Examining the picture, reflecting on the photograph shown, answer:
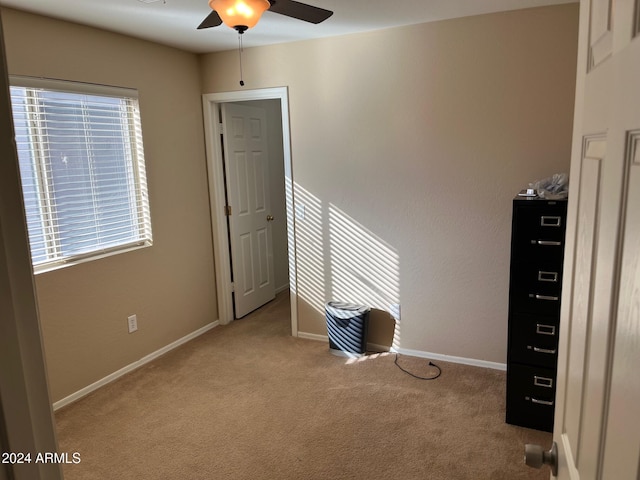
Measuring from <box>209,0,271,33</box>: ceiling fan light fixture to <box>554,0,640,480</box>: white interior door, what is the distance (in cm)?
136

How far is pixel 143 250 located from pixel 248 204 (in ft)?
4.10

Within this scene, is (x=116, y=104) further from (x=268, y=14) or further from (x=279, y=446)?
(x=279, y=446)

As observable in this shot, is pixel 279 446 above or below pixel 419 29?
below

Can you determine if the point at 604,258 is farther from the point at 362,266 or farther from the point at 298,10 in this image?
the point at 362,266

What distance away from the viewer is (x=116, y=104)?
3.24 m

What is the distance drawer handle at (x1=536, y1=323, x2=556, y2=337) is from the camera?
250 centimetres

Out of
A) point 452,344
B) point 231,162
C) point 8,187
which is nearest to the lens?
point 8,187

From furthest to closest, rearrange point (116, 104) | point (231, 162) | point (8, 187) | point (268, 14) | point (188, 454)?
point (231, 162) → point (116, 104) → point (268, 14) → point (188, 454) → point (8, 187)

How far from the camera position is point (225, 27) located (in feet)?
9.85

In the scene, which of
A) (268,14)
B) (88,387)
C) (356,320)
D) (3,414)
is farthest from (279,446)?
(268,14)

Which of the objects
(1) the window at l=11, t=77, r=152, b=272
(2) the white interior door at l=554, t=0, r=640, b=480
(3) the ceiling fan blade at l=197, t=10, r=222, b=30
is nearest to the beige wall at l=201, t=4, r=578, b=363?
(1) the window at l=11, t=77, r=152, b=272

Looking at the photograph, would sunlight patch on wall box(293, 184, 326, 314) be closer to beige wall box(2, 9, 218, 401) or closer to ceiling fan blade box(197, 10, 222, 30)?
beige wall box(2, 9, 218, 401)

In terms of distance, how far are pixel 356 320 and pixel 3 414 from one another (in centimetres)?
304

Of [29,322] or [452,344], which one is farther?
[452,344]
